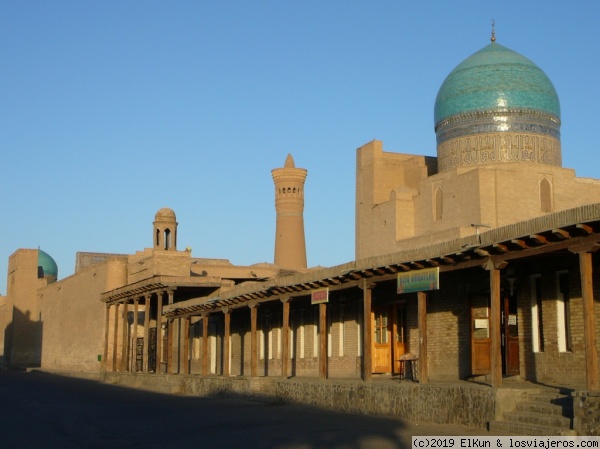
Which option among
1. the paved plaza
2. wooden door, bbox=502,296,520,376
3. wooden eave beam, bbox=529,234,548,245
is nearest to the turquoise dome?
wooden door, bbox=502,296,520,376

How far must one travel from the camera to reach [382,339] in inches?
828

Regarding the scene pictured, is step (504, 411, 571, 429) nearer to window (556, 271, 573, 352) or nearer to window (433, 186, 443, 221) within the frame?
window (556, 271, 573, 352)

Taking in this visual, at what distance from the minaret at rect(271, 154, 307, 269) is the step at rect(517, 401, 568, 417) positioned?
43.2m

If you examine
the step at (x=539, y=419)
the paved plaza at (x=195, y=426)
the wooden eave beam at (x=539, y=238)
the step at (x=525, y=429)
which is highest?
the wooden eave beam at (x=539, y=238)

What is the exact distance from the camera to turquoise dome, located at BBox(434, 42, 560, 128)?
28453mm

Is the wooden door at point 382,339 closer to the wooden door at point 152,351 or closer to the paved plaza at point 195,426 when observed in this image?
the paved plaza at point 195,426

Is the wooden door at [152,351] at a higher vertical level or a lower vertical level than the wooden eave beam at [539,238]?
lower

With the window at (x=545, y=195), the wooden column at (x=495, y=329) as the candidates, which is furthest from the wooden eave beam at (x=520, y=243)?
the window at (x=545, y=195)

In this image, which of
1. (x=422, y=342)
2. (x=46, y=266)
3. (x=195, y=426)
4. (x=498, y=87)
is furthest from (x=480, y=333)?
(x=46, y=266)

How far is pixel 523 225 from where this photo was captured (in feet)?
41.8

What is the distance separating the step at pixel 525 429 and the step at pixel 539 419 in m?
0.14

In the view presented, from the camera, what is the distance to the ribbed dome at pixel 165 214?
39688mm

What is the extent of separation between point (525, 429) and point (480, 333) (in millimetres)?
6216

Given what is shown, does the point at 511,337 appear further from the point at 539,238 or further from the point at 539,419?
the point at 539,419
